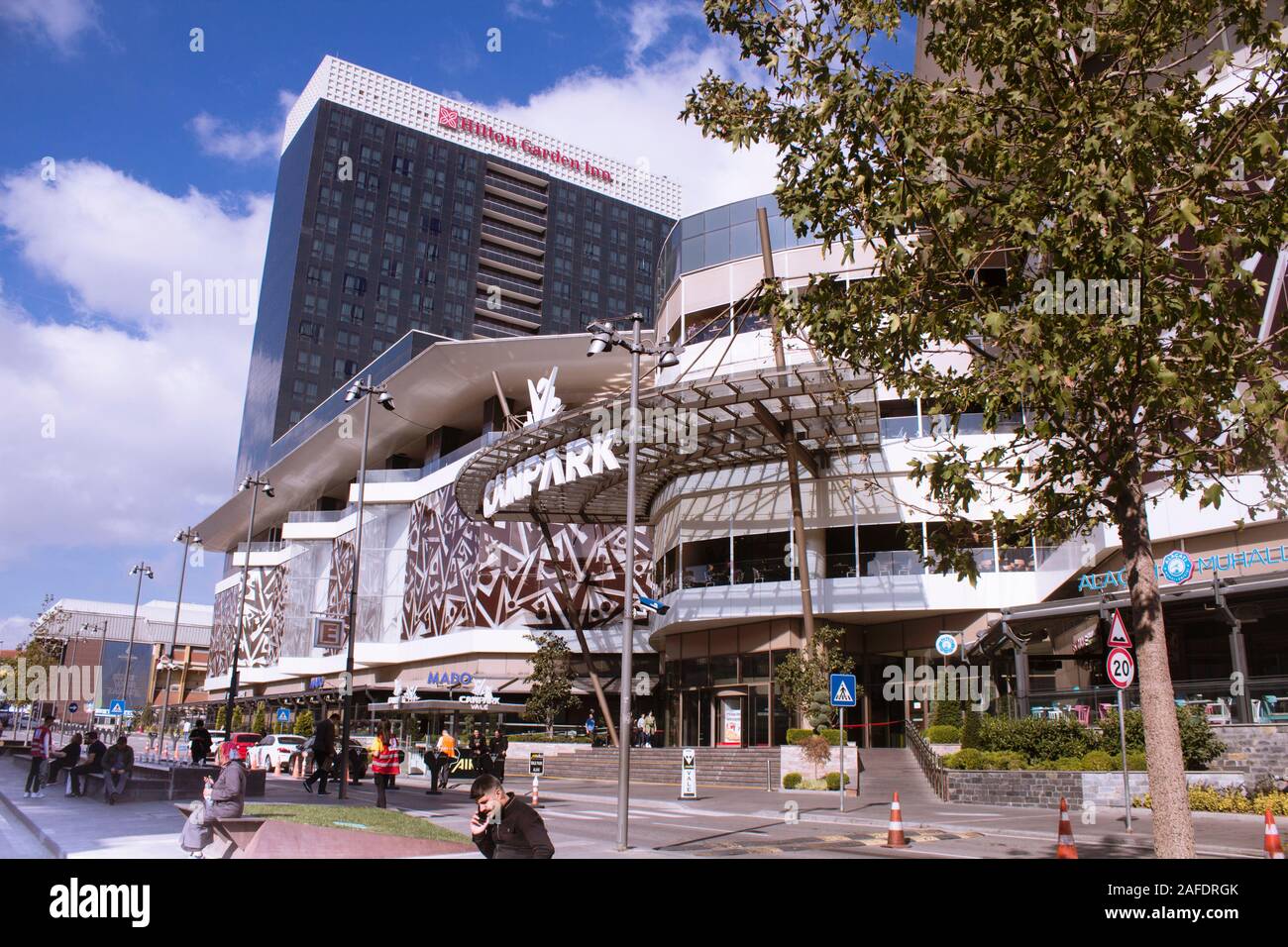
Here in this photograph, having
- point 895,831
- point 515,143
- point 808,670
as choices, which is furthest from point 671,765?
point 515,143

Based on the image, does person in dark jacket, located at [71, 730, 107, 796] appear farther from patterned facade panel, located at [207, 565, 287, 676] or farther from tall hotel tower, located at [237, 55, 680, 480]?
tall hotel tower, located at [237, 55, 680, 480]

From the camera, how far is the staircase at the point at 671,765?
1217 inches

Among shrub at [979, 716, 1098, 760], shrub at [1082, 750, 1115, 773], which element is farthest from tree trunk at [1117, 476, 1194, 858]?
shrub at [979, 716, 1098, 760]

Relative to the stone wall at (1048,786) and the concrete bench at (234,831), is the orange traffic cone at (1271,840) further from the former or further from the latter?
the concrete bench at (234,831)

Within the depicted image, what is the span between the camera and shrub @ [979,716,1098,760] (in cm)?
2212

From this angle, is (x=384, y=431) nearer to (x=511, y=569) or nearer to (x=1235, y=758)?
(x=511, y=569)

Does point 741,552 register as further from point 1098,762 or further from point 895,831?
point 895,831

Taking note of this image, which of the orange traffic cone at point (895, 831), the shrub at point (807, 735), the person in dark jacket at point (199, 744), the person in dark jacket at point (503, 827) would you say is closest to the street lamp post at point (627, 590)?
the orange traffic cone at point (895, 831)

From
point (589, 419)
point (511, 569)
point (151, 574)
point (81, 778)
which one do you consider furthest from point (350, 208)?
point (81, 778)

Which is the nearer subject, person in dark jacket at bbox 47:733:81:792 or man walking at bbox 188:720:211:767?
person in dark jacket at bbox 47:733:81:792

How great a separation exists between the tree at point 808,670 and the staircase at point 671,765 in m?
1.79

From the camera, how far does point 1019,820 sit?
752 inches

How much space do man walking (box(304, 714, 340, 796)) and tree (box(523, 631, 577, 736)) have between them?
18739 millimetres

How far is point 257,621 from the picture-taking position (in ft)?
289
